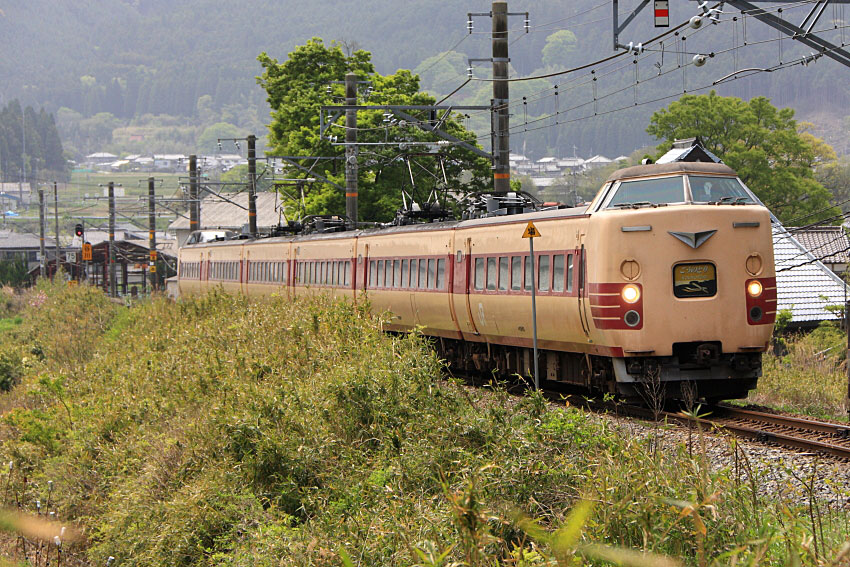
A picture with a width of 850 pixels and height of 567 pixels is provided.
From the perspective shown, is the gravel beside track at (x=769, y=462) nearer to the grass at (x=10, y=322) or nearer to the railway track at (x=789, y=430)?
the railway track at (x=789, y=430)

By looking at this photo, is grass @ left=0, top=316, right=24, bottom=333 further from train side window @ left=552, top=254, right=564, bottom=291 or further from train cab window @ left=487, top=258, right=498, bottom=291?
train side window @ left=552, top=254, right=564, bottom=291

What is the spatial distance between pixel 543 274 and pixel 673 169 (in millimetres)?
2574

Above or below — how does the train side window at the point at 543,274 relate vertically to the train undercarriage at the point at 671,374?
above

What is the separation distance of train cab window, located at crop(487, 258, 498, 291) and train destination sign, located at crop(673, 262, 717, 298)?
4244mm

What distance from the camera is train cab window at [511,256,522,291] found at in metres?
17.4

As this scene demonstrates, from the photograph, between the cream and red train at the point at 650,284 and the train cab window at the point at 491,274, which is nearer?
the cream and red train at the point at 650,284

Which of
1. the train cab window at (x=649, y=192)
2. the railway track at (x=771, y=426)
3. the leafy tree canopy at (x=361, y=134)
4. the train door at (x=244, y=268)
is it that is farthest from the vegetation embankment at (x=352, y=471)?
the leafy tree canopy at (x=361, y=134)

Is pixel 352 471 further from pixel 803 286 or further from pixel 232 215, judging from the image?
pixel 232 215

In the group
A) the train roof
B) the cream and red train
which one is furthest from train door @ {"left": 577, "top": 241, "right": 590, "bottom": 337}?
the train roof

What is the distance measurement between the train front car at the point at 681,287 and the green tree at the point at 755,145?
46956mm

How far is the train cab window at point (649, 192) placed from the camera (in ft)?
49.5

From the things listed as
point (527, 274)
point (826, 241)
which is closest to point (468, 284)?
point (527, 274)

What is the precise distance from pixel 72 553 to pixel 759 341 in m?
10.3

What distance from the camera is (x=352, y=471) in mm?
11680
